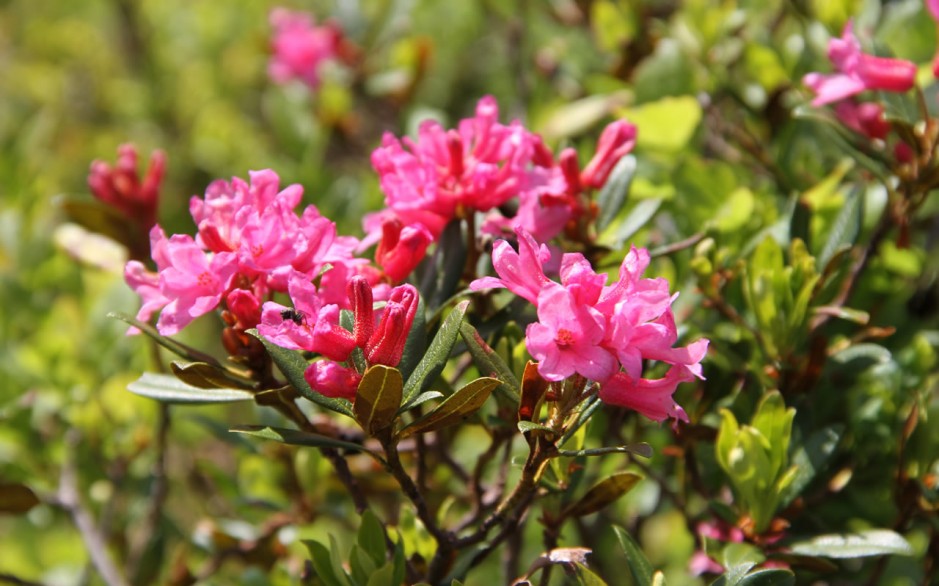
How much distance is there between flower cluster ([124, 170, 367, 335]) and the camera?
40.9 inches

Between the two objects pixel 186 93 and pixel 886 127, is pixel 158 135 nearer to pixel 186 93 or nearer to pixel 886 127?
pixel 186 93

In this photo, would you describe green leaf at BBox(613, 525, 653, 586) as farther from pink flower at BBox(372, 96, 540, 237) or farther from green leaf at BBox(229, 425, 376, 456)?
pink flower at BBox(372, 96, 540, 237)

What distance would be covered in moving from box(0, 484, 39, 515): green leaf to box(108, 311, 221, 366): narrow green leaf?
0.51 m

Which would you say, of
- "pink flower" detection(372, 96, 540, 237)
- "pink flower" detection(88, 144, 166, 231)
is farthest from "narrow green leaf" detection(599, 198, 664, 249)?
"pink flower" detection(88, 144, 166, 231)

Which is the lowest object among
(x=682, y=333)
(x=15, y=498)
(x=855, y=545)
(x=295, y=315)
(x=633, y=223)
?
(x=15, y=498)

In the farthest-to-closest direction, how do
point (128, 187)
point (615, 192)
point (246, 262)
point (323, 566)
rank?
point (128, 187), point (615, 192), point (323, 566), point (246, 262)

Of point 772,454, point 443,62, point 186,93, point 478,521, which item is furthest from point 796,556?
point 186,93

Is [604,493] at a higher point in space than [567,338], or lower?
lower

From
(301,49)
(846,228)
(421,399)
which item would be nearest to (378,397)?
(421,399)

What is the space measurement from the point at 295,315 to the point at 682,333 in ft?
1.83

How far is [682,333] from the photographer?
129 centimetres

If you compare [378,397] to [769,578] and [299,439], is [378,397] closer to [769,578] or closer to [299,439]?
[299,439]

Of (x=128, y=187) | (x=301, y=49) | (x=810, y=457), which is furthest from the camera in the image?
(x=301, y=49)

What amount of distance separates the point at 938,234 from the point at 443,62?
176cm
